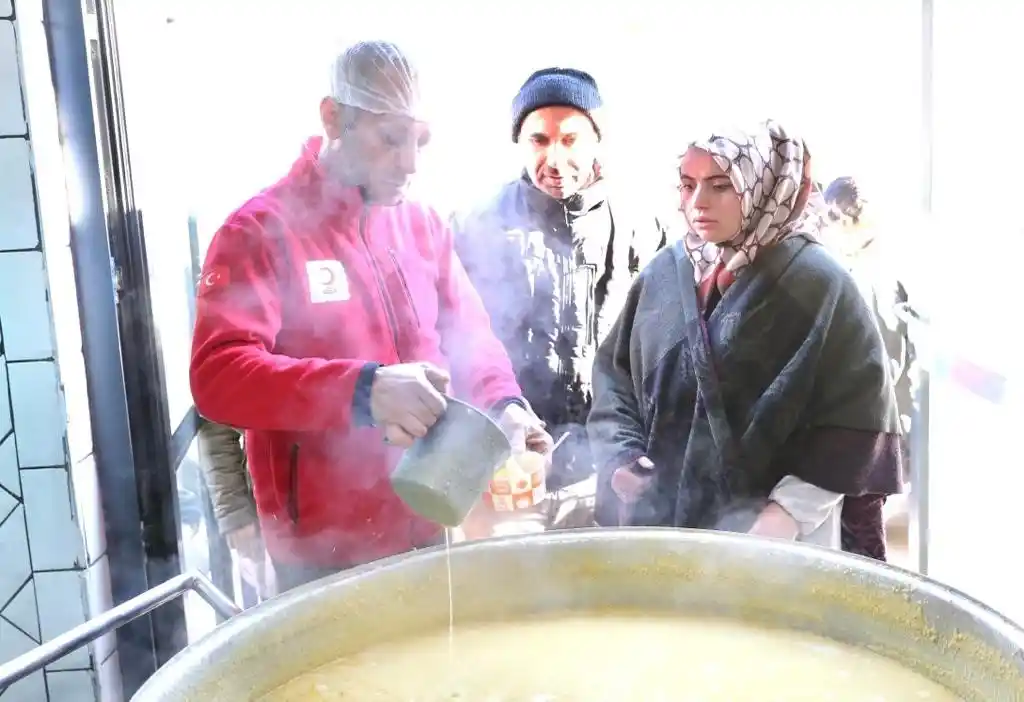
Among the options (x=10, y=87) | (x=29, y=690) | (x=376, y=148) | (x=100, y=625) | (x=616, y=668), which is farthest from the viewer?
(x=29, y=690)

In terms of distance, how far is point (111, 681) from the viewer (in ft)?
6.20

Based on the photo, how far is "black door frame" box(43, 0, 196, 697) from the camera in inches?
67.6

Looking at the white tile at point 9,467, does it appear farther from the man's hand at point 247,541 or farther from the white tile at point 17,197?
the man's hand at point 247,541

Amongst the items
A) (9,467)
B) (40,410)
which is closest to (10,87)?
(40,410)

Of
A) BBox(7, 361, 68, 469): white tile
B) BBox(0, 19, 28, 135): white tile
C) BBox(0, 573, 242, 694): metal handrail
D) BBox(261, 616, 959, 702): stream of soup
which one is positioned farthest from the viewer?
BBox(7, 361, 68, 469): white tile

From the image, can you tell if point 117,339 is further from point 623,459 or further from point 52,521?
point 623,459

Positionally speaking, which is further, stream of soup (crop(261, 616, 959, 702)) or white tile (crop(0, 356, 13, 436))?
white tile (crop(0, 356, 13, 436))

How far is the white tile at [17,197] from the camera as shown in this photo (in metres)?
1.65

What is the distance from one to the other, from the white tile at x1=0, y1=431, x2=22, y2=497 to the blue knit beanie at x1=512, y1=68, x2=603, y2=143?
3.84 feet

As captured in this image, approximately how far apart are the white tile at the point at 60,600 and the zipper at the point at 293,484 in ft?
1.42

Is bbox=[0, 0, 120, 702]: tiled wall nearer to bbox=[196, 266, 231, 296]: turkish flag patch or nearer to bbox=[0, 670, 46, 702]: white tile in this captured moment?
bbox=[0, 670, 46, 702]: white tile

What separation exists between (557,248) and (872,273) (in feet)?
1.97

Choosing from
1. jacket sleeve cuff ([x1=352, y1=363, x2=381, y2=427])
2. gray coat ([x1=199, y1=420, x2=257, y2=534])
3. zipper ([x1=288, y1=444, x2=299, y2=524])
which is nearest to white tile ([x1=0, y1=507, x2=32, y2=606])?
gray coat ([x1=199, y1=420, x2=257, y2=534])

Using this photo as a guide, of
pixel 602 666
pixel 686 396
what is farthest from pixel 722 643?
pixel 686 396
